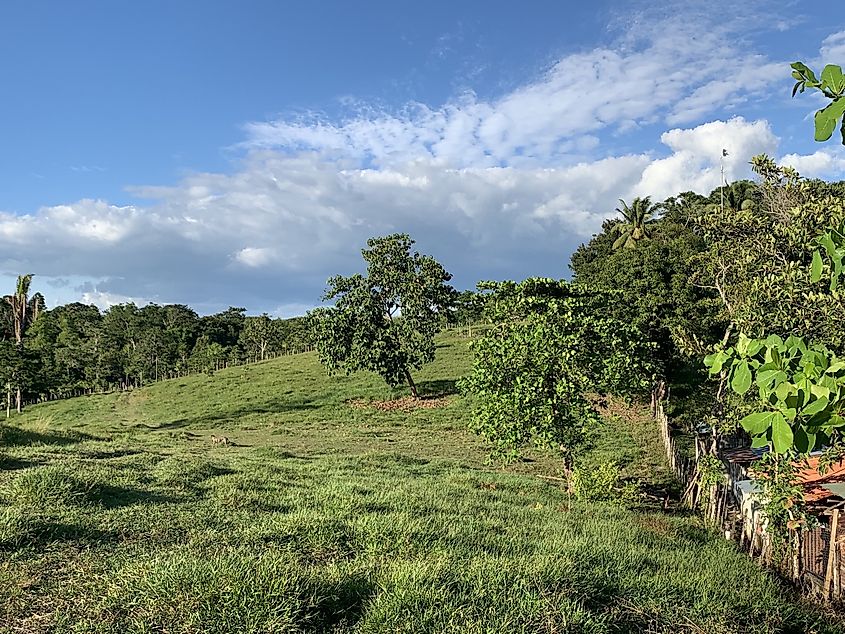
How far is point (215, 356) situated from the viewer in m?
67.0

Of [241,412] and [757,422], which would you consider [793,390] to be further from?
[241,412]

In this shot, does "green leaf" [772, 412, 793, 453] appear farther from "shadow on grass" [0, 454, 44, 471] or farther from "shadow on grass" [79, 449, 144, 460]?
"shadow on grass" [79, 449, 144, 460]

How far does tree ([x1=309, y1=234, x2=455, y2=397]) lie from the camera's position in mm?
34531

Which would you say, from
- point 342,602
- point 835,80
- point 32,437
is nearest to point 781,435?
point 835,80

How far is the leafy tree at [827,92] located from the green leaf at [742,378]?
94 centimetres

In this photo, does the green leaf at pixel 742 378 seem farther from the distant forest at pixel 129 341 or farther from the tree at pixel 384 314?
the distant forest at pixel 129 341

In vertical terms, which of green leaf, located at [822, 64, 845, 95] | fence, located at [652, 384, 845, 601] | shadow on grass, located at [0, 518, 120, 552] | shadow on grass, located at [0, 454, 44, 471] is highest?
green leaf, located at [822, 64, 845, 95]

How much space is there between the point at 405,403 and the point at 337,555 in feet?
93.0

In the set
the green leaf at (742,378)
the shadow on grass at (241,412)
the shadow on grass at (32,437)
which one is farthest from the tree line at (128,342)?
the green leaf at (742,378)

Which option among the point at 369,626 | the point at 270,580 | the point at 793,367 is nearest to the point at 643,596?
the point at 369,626

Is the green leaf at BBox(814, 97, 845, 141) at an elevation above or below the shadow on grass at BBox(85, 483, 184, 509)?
above

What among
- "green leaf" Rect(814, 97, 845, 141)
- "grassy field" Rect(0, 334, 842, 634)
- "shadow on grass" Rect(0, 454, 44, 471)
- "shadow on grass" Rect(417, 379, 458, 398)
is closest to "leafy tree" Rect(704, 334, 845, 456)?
"green leaf" Rect(814, 97, 845, 141)

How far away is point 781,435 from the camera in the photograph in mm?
2031

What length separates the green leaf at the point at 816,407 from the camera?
7.06 feet
